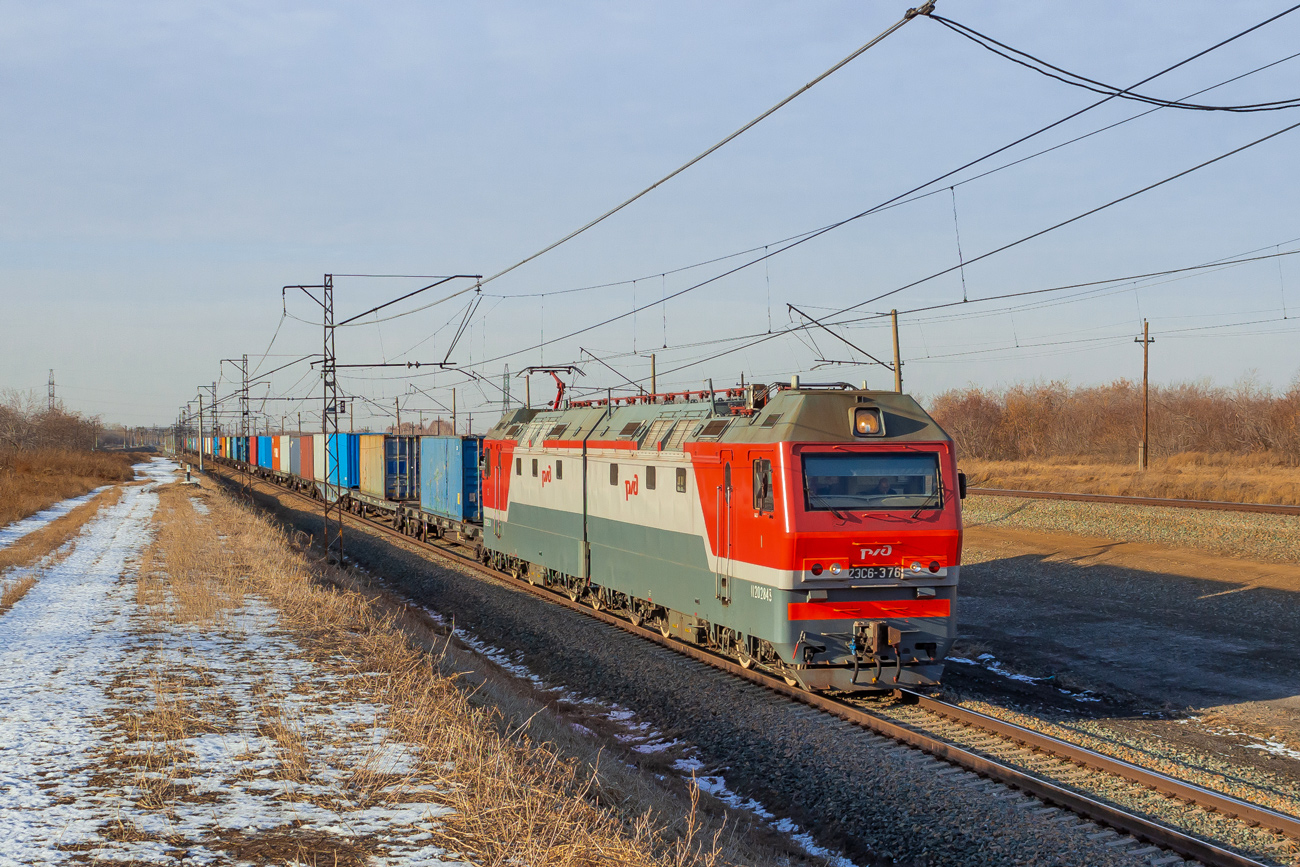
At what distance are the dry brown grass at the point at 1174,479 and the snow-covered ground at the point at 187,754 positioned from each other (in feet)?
95.4

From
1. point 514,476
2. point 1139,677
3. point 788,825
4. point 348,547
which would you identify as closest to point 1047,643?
point 1139,677

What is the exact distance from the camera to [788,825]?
8.35 m

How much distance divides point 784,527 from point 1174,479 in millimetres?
29367

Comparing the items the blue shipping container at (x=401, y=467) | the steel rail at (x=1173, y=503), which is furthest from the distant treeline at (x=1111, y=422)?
the blue shipping container at (x=401, y=467)

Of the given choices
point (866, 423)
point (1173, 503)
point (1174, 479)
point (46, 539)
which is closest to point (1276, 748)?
point (866, 423)

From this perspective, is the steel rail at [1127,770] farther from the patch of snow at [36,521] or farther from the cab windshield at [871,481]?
the patch of snow at [36,521]

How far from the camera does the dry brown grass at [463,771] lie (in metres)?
6.29

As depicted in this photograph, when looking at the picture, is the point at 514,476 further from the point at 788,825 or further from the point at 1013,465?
the point at 1013,465

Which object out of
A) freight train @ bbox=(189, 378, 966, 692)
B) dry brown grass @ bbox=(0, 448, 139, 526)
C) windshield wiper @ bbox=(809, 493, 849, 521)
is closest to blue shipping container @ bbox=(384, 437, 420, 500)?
dry brown grass @ bbox=(0, 448, 139, 526)

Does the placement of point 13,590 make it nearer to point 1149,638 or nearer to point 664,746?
point 664,746

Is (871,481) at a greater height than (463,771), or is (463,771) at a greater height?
(871,481)

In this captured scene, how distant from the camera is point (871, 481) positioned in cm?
1135

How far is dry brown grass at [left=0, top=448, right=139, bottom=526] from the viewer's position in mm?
41250

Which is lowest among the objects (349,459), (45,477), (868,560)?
(45,477)
